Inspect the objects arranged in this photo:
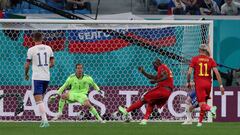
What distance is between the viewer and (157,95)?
71.2ft

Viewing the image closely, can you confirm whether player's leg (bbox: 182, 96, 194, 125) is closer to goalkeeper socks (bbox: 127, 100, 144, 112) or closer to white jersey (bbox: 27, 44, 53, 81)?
goalkeeper socks (bbox: 127, 100, 144, 112)

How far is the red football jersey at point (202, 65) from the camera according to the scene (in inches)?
793

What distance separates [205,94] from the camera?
66.7 ft

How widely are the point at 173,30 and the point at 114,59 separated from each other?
5.89 feet

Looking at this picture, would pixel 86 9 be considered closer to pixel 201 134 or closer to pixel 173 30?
pixel 173 30

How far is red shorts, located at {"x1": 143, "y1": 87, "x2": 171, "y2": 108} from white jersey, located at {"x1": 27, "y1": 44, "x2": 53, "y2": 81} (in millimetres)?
3433

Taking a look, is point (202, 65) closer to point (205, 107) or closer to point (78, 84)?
point (205, 107)

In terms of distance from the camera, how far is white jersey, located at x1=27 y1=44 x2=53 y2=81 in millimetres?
19062

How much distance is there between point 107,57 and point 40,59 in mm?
5538

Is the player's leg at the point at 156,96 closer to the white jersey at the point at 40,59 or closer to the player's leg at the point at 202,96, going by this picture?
the player's leg at the point at 202,96

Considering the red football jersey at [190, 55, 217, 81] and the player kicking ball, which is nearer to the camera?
the red football jersey at [190, 55, 217, 81]

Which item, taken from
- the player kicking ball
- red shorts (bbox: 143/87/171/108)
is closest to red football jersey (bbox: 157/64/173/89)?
the player kicking ball

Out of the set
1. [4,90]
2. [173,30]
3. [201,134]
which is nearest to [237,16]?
[173,30]

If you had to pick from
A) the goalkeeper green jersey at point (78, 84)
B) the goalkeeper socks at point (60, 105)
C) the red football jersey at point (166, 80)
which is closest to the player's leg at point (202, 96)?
the red football jersey at point (166, 80)
